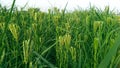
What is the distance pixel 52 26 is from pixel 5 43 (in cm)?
61

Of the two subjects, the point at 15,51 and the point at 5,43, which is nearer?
the point at 15,51

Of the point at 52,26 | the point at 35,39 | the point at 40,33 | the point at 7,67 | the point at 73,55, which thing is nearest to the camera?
the point at 73,55

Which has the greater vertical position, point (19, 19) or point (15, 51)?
point (19, 19)

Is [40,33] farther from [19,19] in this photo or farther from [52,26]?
[19,19]

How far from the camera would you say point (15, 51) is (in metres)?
1.30

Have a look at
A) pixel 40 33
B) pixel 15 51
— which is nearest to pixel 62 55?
pixel 15 51

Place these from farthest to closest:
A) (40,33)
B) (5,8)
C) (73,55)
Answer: (5,8), (40,33), (73,55)

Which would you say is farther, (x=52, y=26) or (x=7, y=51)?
(x=52, y=26)

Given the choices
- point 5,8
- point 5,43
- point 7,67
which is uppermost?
point 5,8

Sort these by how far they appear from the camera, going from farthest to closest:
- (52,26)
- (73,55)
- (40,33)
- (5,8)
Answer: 1. (5,8)
2. (52,26)
3. (40,33)
4. (73,55)

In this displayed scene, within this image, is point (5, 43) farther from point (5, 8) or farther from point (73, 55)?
point (5, 8)

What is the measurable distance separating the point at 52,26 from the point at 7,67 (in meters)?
0.74

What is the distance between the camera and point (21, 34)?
163cm

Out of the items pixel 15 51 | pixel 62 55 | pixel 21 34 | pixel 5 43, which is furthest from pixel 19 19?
pixel 62 55
